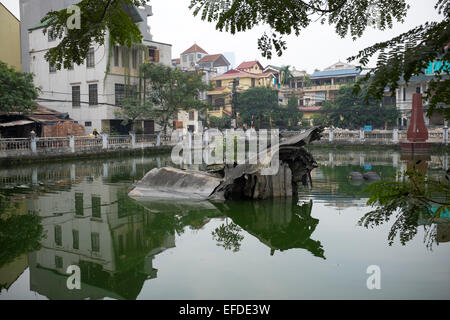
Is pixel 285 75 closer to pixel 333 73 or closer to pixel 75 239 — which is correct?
pixel 333 73

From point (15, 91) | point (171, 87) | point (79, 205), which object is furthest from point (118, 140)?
point (79, 205)

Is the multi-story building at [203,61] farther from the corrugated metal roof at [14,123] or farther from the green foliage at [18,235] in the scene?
the green foliage at [18,235]

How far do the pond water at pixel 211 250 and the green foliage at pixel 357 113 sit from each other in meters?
25.9

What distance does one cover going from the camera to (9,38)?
28.5 metres

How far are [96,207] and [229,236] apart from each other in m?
3.92

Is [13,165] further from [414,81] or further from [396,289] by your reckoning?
[414,81]

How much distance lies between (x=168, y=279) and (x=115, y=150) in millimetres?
20428

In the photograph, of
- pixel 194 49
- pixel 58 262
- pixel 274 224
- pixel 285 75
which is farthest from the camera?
pixel 194 49

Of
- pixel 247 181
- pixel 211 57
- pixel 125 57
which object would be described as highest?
pixel 211 57

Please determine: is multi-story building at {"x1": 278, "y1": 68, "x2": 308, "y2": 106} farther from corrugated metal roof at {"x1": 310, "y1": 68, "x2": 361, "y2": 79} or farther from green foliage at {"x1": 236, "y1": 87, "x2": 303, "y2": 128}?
green foliage at {"x1": 236, "y1": 87, "x2": 303, "y2": 128}

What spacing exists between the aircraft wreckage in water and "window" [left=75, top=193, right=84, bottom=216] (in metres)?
1.26

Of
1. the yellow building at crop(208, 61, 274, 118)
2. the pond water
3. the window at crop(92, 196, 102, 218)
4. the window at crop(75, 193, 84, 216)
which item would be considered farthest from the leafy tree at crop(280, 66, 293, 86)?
the window at crop(92, 196, 102, 218)

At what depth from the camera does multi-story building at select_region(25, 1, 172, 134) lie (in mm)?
27719

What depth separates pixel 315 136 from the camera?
1026 centimetres
